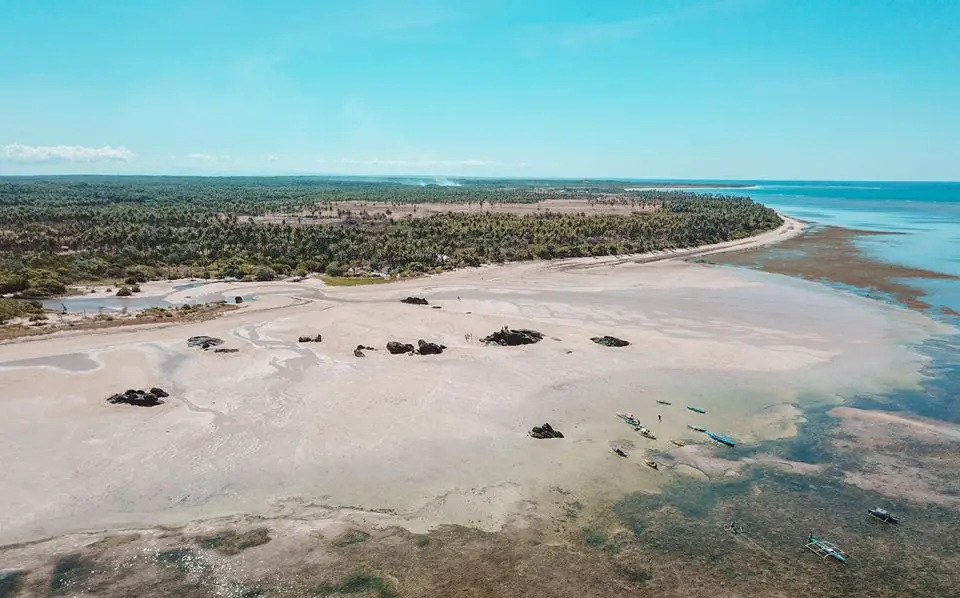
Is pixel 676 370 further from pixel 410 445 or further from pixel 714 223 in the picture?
pixel 714 223

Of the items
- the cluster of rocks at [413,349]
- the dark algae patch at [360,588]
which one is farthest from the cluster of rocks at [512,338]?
the dark algae patch at [360,588]

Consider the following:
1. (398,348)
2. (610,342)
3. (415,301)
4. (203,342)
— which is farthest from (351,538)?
(415,301)

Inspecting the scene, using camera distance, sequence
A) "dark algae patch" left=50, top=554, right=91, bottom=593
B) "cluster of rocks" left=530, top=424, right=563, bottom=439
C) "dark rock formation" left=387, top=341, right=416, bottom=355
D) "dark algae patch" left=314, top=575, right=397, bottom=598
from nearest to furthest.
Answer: "dark algae patch" left=50, top=554, right=91, bottom=593, "dark algae patch" left=314, top=575, right=397, bottom=598, "cluster of rocks" left=530, top=424, right=563, bottom=439, "dark rock formation" left=387, top=341, right=416, bottom=355

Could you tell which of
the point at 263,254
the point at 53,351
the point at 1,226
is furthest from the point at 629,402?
the point at 1,226

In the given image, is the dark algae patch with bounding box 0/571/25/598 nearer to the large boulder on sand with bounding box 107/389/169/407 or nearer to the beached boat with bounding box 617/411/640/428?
the large boulder on sand with bounding box 107/389/169/407

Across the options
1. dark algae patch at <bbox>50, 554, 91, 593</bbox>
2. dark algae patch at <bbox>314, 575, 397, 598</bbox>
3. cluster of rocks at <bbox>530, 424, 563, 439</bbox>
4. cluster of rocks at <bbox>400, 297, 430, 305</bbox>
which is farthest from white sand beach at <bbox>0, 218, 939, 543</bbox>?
dark algae patch at <bbox>314, 575, 397, 598</bbox>
